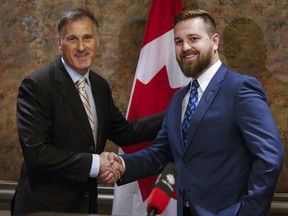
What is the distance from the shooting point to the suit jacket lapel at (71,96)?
2.57 meters

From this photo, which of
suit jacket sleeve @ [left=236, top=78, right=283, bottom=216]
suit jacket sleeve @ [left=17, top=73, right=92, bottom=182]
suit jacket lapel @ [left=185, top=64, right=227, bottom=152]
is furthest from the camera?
suit jacket sleeve @ [left=17, top=73, right=92, bottom=182]

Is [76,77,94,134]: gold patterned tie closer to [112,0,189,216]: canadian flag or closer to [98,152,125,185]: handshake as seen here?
[98,152,125,185]: handshake

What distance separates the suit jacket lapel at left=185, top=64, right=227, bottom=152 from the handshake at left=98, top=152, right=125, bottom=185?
534mm

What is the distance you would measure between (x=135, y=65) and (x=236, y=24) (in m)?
0.74

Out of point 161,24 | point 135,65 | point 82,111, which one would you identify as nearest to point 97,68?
point 135,65

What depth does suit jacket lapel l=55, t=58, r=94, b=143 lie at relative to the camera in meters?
2.57

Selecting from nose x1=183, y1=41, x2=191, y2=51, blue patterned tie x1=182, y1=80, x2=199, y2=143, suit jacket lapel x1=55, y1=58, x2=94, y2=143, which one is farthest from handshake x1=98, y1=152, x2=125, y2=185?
nose x1=183, y1=41, x2=191, y2=51

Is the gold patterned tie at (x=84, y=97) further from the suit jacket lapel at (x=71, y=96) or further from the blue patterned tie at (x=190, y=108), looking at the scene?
the blue patterned tie at (x=190, y=108)

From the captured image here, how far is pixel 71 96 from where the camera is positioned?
2598mm

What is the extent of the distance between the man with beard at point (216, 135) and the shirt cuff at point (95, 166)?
42cm

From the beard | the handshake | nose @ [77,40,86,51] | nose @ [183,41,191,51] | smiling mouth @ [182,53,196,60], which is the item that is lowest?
the handshake

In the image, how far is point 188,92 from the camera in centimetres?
252

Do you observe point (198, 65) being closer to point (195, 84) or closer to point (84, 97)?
point (195, 84)

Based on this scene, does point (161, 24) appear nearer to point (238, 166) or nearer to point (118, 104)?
point (118, 104)
